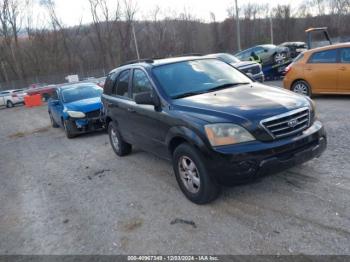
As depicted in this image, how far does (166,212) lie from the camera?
4.28m

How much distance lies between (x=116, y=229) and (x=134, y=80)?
104 inches

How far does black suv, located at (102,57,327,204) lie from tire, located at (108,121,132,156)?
50.9 inches

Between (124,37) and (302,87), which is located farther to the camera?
(124,37)

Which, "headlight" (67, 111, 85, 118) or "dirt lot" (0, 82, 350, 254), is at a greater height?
"headlight" (67, 111, 85, 118)

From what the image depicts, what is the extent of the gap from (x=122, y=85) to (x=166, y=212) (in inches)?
115

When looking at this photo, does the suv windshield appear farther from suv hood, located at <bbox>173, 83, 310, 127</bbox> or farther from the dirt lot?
the dirt lot

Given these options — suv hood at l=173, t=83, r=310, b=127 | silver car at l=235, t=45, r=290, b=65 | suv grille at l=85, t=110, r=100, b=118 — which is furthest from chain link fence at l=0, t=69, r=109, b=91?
suv hood at l=173, t=83, r=310, b=127

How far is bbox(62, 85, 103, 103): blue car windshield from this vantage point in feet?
35.4

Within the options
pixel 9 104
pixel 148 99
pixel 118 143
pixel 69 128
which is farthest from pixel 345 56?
pixel 9 104

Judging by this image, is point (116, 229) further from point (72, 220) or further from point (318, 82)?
point (318, 82)

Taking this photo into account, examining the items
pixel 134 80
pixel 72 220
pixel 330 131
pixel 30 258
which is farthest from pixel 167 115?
pixel 330 131

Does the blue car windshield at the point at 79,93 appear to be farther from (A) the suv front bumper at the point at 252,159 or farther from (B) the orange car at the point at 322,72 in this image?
(A) the suv front bumper at the point at 252,159

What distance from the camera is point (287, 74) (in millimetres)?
10414

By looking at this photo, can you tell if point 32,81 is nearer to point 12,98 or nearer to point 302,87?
point 12,98
